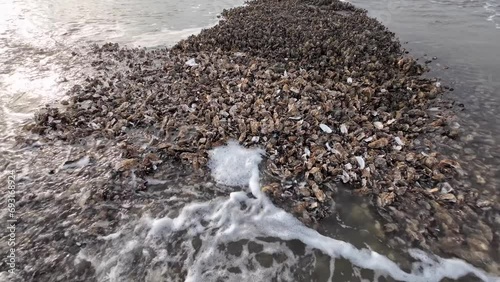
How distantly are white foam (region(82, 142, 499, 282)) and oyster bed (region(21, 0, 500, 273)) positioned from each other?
34cm

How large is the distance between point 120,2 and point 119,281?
20.8 m

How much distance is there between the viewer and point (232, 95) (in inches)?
362

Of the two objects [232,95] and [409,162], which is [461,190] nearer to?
[409,162]

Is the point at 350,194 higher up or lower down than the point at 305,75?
lower down

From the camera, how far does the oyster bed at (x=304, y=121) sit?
6.04m

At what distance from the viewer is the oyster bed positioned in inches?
238

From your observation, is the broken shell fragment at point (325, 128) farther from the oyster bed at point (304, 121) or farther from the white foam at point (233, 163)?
the white foam at point (233, 163)

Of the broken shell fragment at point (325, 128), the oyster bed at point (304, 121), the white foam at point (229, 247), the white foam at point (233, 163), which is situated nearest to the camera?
the white foam at point (229, 247)

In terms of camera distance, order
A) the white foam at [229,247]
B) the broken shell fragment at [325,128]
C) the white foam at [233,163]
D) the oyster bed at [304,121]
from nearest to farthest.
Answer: the white foam at [229,247], the oyster bed at [304,121], the white foam at [233,163], the broken shell fragment at [325,128]

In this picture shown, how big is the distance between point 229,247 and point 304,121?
385 centimetres

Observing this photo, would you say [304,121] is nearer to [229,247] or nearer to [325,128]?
[325,128]

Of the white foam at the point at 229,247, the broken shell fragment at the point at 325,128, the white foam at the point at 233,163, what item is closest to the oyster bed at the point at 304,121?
the broken shell fragment at the point at 325,128

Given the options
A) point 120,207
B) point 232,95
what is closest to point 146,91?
point 232,95

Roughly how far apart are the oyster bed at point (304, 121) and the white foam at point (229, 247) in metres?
0.34
